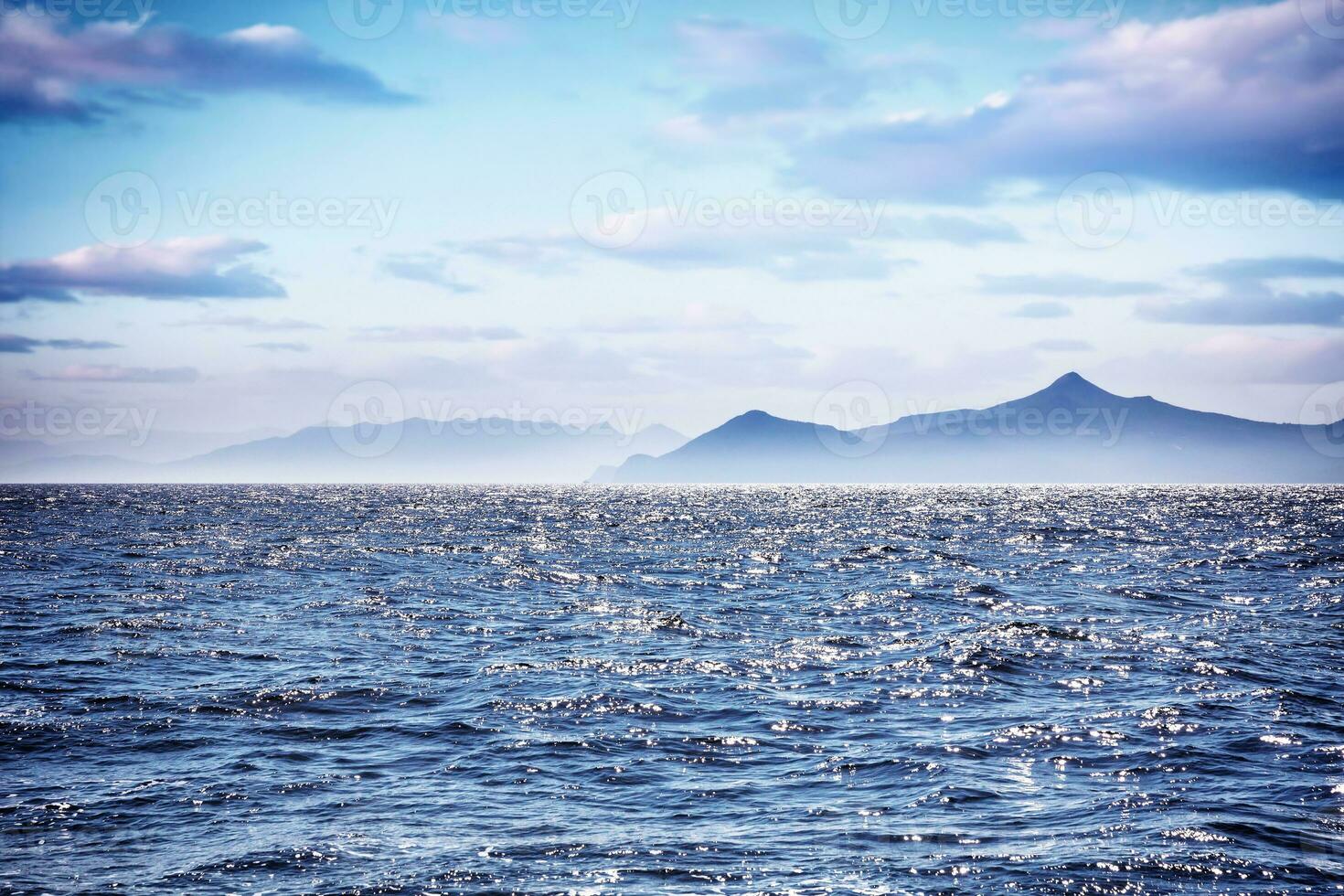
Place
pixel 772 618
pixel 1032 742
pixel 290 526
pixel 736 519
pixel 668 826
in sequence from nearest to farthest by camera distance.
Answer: pixel 668 826 < pixel 1032 742 < pixel 772 618 < pixel 290 526 < pixel 736 519

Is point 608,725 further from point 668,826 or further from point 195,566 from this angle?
point 195,566

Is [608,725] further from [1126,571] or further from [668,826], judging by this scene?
[1126,571]

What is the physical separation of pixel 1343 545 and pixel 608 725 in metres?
71.3

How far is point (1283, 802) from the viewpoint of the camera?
16812 mm

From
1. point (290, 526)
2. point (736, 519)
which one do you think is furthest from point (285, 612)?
point (736, 519)

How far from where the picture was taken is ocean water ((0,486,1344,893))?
14.5 meters

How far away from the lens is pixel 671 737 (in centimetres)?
2141

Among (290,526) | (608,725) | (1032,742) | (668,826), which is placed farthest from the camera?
(290,526)

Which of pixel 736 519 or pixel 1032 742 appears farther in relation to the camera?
pixel 736 519

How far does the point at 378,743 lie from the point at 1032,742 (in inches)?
558

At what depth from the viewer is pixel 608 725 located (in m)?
22.3

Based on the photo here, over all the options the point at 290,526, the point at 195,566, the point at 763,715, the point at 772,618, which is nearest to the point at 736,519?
the point at 290,526

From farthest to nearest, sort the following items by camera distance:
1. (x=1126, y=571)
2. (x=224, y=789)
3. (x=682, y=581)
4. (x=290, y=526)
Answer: (x=290, y=526) < (x=1126, y=571) < (x=682, y=581) < (x=224, y=789)

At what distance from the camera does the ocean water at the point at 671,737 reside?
14477 millimetres
